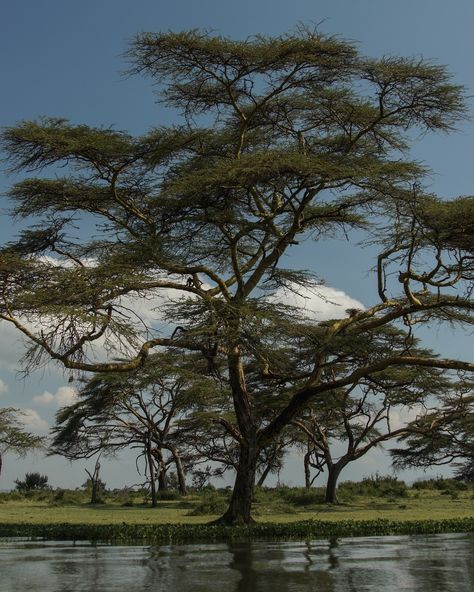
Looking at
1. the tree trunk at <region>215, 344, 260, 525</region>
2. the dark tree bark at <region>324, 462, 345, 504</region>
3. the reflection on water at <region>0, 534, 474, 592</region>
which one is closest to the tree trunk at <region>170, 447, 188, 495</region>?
the dark tree bark at <region>324, 462, 345, 504</region>

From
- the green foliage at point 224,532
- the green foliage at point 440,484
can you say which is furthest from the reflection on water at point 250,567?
the green foliage at point 440,484

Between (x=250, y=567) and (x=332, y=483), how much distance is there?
23932mm

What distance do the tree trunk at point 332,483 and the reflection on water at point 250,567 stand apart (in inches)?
738

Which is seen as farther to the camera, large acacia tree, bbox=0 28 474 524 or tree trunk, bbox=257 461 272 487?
tree trunk, bbox=257 461 272 487

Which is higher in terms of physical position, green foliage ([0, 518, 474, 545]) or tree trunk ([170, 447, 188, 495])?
tree trunk ([170, 447, 188, 495])

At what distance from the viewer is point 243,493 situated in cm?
1989

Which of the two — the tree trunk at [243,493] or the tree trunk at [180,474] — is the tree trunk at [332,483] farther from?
the tree trunk at [243,493]

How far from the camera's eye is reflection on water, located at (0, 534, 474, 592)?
338 inches

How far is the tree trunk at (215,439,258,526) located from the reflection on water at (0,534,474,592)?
5362mm

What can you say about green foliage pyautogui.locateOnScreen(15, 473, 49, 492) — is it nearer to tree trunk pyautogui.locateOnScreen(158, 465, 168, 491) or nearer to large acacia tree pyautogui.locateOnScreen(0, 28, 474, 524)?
tree trunk pyautogui.locateOnScreen(158, 465, 168, 491)

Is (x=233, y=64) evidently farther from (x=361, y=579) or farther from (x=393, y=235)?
(x=361, y=579)

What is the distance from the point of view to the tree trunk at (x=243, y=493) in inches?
773

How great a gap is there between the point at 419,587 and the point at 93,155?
1388 centimetres

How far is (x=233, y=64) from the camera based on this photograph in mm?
18250
